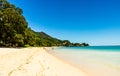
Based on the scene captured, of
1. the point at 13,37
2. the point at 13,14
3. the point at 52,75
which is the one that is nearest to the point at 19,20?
the point at 13,14

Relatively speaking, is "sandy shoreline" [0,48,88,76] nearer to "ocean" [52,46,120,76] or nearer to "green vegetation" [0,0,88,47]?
"ocean" [52,46,120,76]

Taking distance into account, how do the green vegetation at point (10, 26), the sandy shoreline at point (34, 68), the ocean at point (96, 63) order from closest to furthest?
the sandy shoreline at point (34, 68) < the ocean at point (96, 63) < the green vegetation at point (10, 26)

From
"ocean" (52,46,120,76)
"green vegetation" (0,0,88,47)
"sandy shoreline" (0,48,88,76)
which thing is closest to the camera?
"sandy shoreline" (0,48,88,76)

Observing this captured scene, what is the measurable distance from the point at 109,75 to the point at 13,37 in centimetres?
3183

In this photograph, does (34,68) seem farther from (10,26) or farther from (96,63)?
(10,26)

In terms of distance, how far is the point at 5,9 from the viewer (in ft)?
127

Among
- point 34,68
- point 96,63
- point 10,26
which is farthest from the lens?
point 10,26

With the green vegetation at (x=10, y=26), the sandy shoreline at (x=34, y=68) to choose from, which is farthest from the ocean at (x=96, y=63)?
the green vegetation at (x=10, y=26)

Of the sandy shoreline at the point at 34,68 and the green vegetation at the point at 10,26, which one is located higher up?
the green vegetation at the point at 10,26

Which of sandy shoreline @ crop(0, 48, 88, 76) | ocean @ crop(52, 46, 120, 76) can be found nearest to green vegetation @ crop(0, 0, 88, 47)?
ocean @ crop(52, 46, 120, 76)

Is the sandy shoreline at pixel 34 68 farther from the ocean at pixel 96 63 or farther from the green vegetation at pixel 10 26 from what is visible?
the green vegetation at pixel 10 26

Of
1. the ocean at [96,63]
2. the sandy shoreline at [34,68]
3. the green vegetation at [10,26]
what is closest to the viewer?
the sandy shoreline at [34,68]

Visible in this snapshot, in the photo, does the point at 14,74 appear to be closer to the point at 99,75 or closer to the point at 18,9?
the point at 99,75

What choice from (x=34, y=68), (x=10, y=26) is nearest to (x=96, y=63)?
(x=34, y=68)
